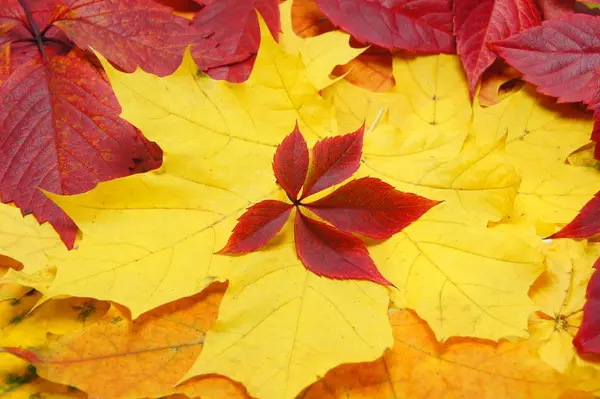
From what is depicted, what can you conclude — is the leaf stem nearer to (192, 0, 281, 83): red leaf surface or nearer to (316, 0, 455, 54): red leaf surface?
(192, 0, 281, 83): red leaf surface

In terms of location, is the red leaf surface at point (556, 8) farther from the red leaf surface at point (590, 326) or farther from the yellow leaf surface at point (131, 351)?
the yellow leaf surface at point (131, 351)

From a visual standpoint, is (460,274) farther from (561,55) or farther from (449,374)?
(561,55)

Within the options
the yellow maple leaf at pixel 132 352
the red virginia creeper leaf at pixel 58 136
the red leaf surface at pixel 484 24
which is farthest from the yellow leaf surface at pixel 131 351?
the red leaf surface at pixel 484 24

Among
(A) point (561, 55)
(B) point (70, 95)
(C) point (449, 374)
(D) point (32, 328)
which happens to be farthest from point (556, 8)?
(D) point (32, 328)

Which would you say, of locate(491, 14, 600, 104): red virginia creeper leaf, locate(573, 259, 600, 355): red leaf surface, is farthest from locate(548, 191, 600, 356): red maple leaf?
locate(491, 14, 600, 104): red virginia creeper leaf

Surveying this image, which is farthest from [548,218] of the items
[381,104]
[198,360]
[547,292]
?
[198,360]

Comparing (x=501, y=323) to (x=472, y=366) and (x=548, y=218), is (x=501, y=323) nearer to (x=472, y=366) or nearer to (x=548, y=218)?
(x=472, y=366)

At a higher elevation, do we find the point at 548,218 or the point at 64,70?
the point at 64,70
